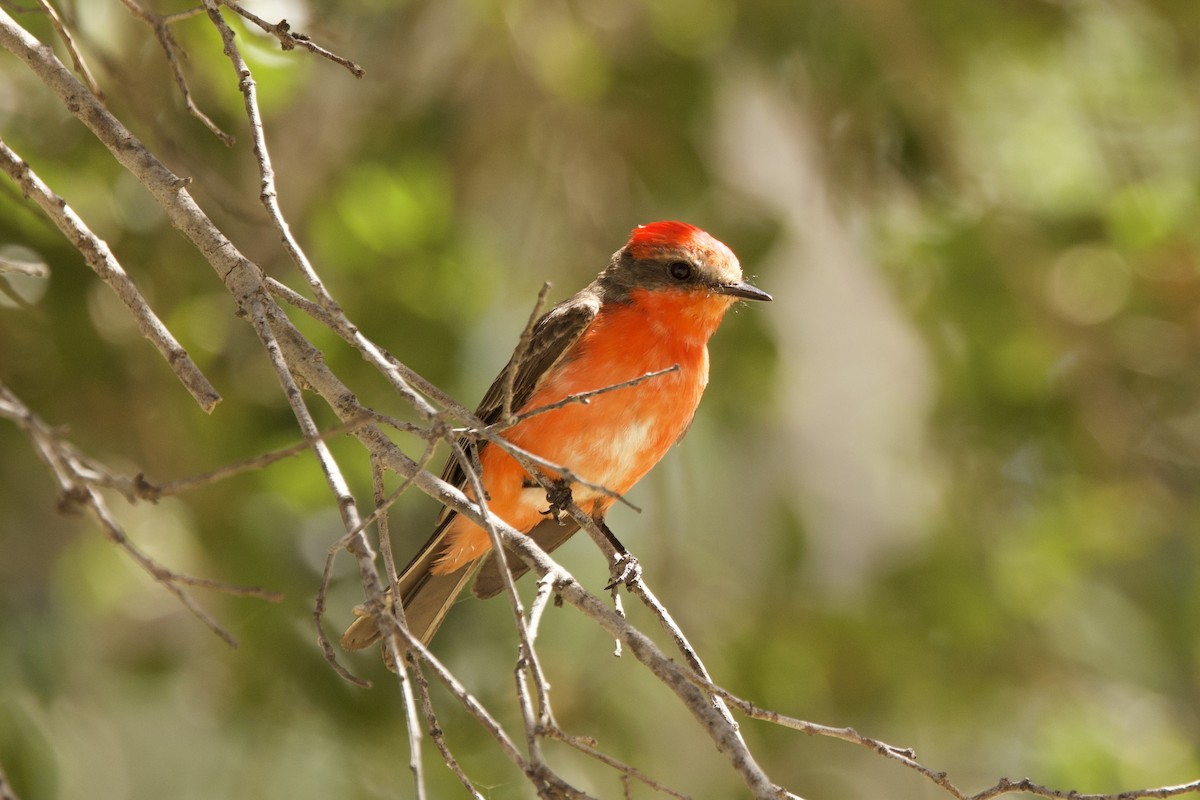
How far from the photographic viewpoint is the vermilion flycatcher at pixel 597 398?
432cm

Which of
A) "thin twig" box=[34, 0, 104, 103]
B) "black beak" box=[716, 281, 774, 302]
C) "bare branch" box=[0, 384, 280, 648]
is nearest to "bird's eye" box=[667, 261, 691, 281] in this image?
"black beak" box=[716, 281, 774, 302]

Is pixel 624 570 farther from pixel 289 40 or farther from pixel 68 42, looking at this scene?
pixel 68 42

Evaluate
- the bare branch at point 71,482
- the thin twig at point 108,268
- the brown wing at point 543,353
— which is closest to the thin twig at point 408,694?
the bare branch at point 71,482

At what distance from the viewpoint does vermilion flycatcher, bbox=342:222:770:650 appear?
4316 millimetres

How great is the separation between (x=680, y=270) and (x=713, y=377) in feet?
4.36

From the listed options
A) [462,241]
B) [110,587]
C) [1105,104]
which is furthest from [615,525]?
[1105,104]

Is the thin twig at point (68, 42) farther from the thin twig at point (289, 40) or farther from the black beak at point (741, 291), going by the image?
the black beak at point (741, 291)

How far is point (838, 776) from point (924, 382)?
248 cm

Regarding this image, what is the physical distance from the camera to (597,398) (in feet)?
14.0

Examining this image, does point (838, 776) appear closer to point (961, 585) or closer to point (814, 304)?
point (961, 585)

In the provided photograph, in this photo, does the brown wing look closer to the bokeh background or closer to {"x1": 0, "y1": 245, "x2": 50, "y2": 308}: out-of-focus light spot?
the bokeh background

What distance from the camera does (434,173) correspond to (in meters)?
5.66

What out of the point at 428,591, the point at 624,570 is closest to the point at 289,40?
the point at 624,570

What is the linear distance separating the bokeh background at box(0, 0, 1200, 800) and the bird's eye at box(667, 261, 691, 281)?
3.04ft
